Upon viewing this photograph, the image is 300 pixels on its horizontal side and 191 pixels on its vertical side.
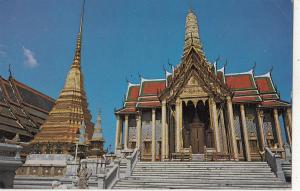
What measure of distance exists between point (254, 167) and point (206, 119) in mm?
5202

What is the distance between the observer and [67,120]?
16.4 meters

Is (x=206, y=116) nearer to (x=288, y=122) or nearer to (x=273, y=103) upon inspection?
(x=273, y=103)

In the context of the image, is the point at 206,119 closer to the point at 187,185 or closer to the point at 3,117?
the point at 187,185

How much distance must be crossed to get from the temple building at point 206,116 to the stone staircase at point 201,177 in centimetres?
276

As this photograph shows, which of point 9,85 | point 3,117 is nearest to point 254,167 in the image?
point 3,117

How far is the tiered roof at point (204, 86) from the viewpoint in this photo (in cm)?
1329

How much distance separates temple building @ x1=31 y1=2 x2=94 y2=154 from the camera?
599 inches

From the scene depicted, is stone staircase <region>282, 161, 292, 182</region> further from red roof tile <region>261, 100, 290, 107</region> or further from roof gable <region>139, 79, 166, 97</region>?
roof gable <region>139, 79, 166, 97</region>

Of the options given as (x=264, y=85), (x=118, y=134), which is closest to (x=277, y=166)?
(x=264, y=85)

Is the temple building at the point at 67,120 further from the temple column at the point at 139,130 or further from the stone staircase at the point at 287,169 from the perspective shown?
the stone staircase at the point at 287,169

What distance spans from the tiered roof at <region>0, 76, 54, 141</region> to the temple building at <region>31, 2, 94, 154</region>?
8.95 ft

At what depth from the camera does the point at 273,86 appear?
50.6 feet

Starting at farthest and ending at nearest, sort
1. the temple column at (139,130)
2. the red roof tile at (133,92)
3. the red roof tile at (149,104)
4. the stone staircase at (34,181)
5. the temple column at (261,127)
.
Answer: the red roof tile at (133,92) < the red roof tile at (149,104) < the temple column at (139,130) < the temple column at (261,127) < the stone staircase at (34,181)

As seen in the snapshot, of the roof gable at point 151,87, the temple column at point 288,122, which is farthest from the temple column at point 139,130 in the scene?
the temple column at point 288,122
